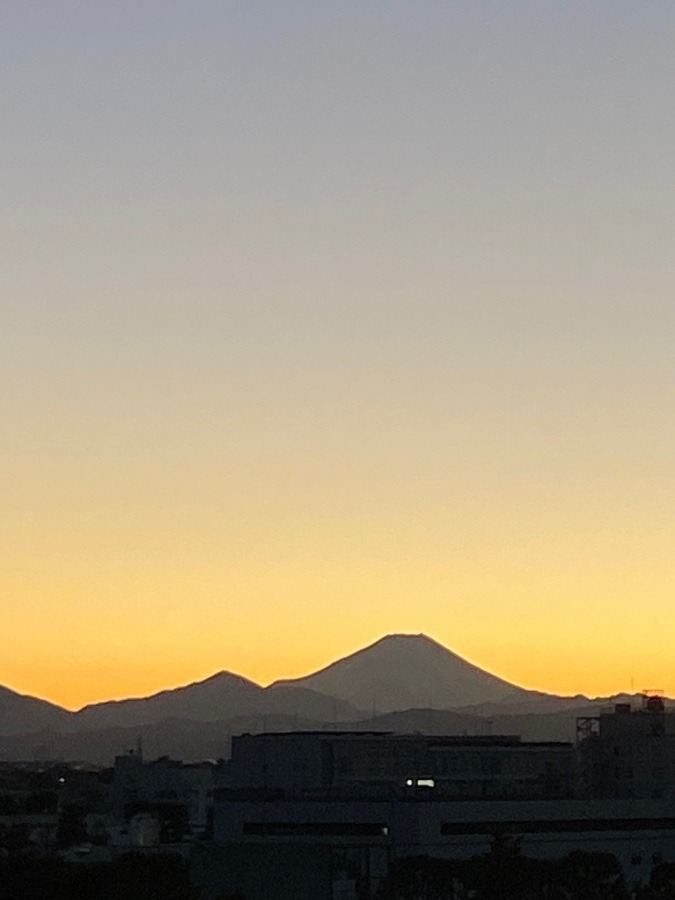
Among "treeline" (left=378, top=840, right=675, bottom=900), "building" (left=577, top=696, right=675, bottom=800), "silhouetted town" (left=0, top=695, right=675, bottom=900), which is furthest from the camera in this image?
"building" (left=577, top=696, right=675, bottom=800)

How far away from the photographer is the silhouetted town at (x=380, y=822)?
70.9 metres

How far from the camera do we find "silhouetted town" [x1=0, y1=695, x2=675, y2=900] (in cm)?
7088

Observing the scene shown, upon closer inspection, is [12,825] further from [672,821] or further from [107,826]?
[672,821]

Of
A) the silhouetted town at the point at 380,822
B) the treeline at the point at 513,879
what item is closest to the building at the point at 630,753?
the silhouetted town at the point at 380,822

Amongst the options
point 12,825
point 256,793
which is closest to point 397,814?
point 256,793

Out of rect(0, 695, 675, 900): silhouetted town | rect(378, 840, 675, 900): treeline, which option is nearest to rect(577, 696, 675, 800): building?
rect(0, 695, 675, 900): silhouetted town

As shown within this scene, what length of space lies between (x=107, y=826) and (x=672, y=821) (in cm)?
2948

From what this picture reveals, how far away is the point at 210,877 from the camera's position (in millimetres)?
74125

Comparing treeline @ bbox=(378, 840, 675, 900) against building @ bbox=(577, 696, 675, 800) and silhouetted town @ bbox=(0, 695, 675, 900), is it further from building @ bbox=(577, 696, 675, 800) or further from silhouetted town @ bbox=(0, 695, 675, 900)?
building @ bbox=(577, 696, 675, 800)

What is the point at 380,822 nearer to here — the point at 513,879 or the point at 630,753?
the point at 513,879

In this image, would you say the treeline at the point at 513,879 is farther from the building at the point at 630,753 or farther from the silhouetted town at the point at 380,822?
the building at the point at 630,753

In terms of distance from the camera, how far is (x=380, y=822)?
8588 cm

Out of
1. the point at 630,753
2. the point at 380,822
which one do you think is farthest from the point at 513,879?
the point at 630,753

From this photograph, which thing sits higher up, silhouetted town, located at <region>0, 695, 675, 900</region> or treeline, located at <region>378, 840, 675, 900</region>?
→ silhouetted town, located at <region>0, 695, 675, 900</region>
